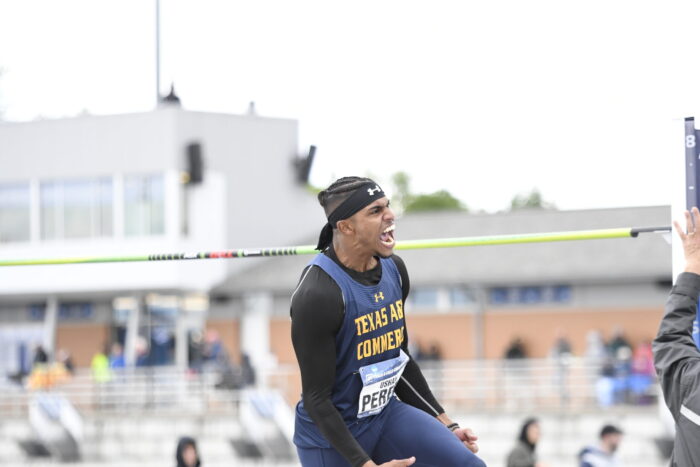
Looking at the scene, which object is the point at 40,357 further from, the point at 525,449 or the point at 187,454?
the point at 525,449

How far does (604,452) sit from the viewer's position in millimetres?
11133

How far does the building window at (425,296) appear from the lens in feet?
112

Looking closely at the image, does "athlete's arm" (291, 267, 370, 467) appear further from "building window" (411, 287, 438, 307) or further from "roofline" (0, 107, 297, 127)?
"roofline" (0, 107, 297, 127)

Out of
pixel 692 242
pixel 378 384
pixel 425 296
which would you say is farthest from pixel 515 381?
pixel 692 242

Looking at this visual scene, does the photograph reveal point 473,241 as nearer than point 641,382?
Yes

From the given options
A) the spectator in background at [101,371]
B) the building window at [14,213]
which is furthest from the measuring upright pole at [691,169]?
the building window at [14,213]

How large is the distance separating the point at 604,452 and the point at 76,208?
26.8 metres

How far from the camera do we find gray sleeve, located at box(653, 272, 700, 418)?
15.0 ft

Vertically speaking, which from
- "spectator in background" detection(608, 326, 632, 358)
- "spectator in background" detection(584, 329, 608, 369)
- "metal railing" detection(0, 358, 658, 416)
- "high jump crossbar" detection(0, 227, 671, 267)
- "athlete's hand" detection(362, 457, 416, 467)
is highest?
"high jump crossbar" detection(0, 227, 671, 267)

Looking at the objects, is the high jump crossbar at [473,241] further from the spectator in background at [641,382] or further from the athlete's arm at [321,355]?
the spectator in background at [641,382]

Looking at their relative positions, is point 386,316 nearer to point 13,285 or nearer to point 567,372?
point 567,372

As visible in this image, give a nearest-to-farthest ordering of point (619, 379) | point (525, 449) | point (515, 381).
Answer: point (525, 449) < point (619, 379) < point (515, 381)

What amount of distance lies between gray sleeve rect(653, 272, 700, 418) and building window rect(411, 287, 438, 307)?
2930 centimetres

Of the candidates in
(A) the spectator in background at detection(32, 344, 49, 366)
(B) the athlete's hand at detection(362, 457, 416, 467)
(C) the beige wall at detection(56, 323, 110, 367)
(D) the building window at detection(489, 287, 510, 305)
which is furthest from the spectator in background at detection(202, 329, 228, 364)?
(B) the athlete's hand at detection(362, 457, 416, 467)
